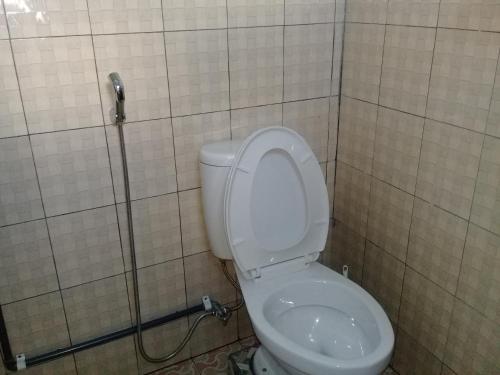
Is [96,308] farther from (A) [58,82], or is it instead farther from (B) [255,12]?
(B) [255,12]

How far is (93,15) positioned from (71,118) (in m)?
0.31

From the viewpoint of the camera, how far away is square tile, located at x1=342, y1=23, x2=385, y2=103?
163 centimetres

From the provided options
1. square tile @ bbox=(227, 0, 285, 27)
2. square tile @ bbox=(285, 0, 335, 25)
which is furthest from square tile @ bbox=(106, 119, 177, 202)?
square tile @ bbox=(285, 0, 335, 25)

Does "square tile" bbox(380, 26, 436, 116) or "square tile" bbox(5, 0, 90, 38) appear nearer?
"square tile" bbox(5, 0, 90, 38)

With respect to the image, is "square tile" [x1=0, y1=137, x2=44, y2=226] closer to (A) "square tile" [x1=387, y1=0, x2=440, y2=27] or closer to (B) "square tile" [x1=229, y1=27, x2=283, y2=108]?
(B) "square tile" [x1=229, y1=27, x2=283, y2=108]

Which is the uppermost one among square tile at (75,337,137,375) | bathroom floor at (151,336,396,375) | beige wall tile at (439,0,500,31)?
beige wall tile at (439,0,500,31)

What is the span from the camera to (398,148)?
1618mm

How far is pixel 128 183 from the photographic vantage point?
4.95 feet

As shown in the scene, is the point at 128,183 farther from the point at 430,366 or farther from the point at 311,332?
the point at 430,366

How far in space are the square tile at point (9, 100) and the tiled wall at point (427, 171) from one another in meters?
1.16

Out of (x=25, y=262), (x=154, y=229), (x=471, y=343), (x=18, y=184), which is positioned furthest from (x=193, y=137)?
(x=471, y=343)

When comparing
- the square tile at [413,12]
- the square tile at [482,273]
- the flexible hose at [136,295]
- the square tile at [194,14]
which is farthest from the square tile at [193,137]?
the square tile at [482,273]

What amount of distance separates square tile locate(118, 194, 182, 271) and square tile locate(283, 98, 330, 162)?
54 cm

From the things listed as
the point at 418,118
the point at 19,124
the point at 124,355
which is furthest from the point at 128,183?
the point at 418,118
